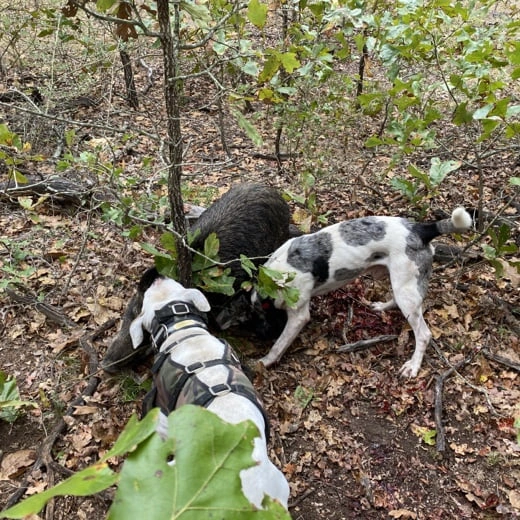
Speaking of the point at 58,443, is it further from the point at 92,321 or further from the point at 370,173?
the point at 370,173

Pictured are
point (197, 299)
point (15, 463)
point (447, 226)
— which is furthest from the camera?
point (447, 226)

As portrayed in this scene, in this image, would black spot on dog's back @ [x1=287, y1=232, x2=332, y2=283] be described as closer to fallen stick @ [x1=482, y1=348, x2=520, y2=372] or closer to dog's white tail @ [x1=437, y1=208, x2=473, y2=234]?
dog's white tail @ [x1=437, y1=208, x2=473, y2=234]

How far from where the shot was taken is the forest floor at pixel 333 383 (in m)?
3.26

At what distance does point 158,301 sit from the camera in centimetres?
350

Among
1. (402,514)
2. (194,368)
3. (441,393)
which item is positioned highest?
(194,368)

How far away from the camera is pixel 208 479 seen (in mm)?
641

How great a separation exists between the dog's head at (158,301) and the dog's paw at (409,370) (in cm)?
178

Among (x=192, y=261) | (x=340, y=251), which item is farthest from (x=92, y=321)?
(x=340, y=251)

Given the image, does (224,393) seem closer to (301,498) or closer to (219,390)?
(219,390)

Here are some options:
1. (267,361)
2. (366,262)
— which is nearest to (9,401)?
(267,361)

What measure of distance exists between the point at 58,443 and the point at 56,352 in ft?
2.90

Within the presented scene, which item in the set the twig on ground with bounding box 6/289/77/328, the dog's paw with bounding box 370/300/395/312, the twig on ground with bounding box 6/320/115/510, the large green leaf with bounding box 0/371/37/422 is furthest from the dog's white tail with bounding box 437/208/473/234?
the large green leaf with bounding box 0/371/37/422

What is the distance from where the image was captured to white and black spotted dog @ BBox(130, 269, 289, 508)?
2307 mm

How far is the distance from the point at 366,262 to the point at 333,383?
1093 mm
